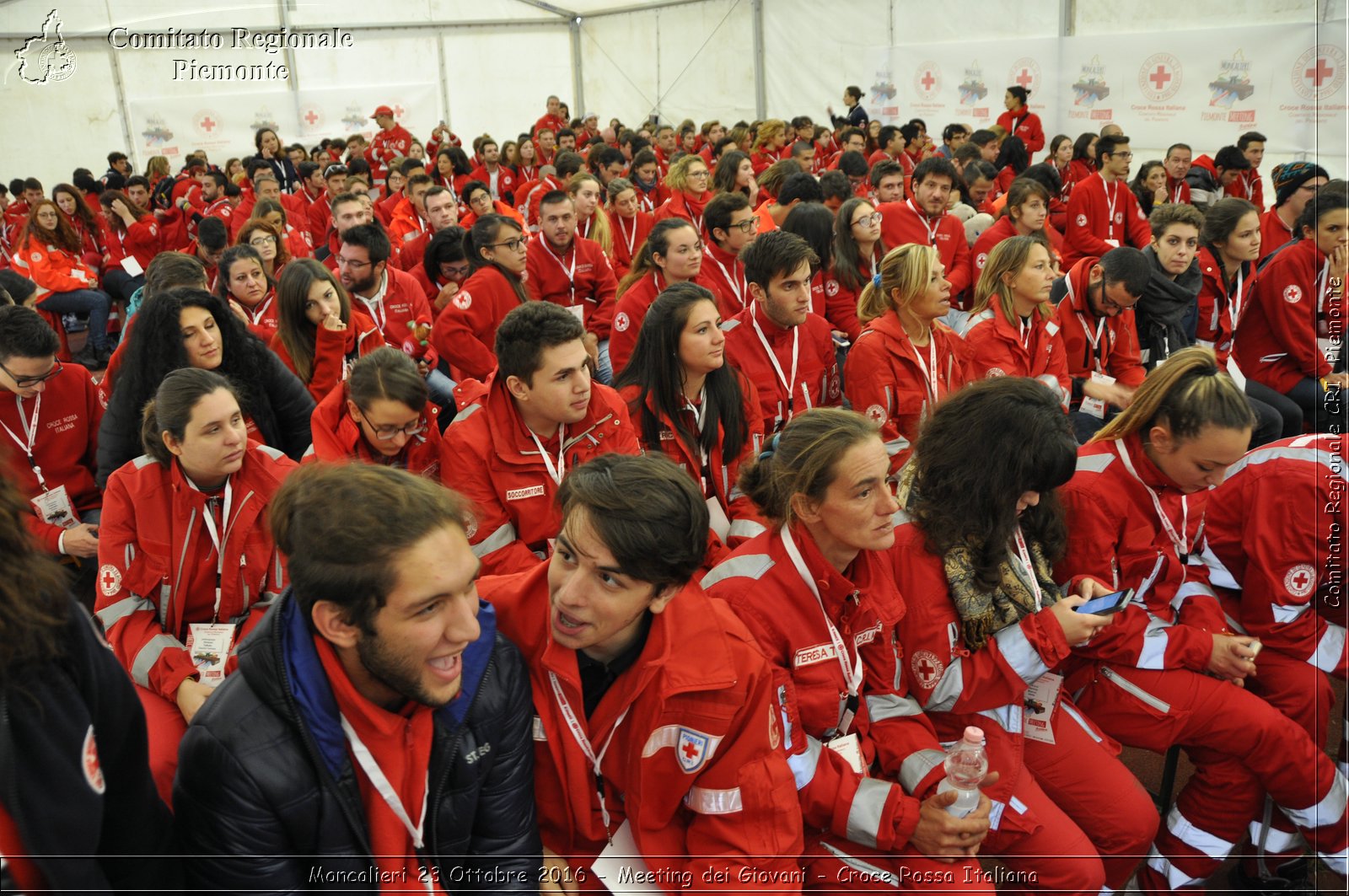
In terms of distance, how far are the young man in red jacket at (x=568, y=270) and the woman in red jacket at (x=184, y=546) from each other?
10.8ft

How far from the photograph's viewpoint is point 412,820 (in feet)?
5.43

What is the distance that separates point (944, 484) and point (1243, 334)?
333 centimetres

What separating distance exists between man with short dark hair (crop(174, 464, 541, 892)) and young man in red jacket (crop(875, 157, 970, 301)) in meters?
5.50

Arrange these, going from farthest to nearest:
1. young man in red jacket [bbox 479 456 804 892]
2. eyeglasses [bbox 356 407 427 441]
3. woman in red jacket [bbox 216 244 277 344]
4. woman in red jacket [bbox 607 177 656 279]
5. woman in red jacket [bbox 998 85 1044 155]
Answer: woman in red jacket [bbox 998 85 1044 155], woman in red jacket [bbox 607 177 656 279], woman in red jacket [bbox 216 244 277 344], eyeglasses [bbox 356 407 427 441], young man in red jacket [bbox 479 456 804 892]

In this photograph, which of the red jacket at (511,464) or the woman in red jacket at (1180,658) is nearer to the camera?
the woman in red jacket at (1180,658)

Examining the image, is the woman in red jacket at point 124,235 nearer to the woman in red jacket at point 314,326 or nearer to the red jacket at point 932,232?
the woman in red jacket at point 314,326

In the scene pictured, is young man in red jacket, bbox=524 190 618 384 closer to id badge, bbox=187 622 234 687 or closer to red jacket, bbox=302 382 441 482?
red jacket, bbox=302 382 441 482

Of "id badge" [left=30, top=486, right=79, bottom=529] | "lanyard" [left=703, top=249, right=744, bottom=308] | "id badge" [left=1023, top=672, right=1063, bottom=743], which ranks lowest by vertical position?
"id badge" [left=1023, top=672, right=1063, bottom=743]

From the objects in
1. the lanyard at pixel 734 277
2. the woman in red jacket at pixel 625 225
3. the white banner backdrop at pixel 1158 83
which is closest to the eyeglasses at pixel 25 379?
the lanyard at pixel 734 277

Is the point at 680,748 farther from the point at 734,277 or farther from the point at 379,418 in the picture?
the point at 734,277

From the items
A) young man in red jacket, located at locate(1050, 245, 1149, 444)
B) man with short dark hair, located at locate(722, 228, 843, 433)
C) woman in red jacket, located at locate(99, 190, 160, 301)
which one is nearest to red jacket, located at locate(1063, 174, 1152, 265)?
young man in red jacket, located at locate(1050, 245, 1149, 444)

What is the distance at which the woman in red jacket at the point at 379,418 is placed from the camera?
2.91 m

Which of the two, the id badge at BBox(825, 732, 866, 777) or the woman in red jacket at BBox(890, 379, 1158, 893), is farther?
the woman in red jacket at BBox(890, 379, 1158, 893)

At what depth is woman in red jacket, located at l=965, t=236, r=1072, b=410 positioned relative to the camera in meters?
4.09
